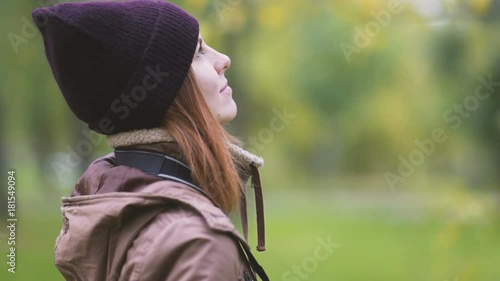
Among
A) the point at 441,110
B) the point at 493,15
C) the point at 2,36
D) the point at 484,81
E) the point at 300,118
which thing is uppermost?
the point at 493,15

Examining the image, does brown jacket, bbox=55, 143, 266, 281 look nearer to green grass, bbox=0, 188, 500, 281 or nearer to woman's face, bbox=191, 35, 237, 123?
woman's face, bbox=191, 35, 237, 123

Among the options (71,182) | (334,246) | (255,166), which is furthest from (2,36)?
(334,246)

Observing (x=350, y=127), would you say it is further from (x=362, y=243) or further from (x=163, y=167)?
(x=163, y=167)

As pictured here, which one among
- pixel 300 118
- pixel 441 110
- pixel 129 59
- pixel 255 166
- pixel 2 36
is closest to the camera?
pixel 129 59

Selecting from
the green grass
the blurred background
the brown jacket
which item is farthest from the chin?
the green grass

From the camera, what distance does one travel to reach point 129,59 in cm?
159

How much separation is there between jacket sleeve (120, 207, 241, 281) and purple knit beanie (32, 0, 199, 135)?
290 mm

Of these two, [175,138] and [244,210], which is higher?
[175,138]

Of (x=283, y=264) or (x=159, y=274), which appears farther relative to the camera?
(x=283, y=264)

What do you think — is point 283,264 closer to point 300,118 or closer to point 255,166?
point 255,166

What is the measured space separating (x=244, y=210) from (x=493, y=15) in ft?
11.0

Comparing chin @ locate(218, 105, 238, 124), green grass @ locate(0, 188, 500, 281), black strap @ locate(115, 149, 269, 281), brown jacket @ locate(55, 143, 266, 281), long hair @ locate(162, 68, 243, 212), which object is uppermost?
chin @ locate(218, 105, 238, 124)

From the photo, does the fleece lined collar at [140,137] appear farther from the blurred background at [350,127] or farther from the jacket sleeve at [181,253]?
the blurred background at [350,127]

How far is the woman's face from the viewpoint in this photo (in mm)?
1695
